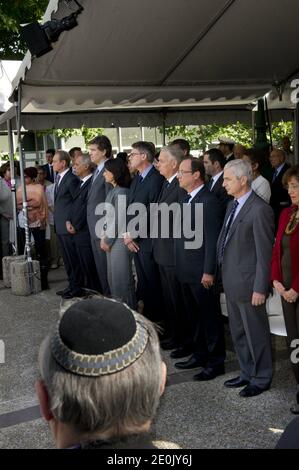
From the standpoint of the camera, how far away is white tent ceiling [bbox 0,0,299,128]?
6.18 meters

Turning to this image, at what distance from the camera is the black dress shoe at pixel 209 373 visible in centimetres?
457

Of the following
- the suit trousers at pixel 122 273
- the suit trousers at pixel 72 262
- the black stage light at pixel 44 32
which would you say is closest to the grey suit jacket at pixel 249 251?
the suit trousers at pixel 122 273

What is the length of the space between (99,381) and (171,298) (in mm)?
4244

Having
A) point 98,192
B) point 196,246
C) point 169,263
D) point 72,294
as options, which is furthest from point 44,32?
point 72,294

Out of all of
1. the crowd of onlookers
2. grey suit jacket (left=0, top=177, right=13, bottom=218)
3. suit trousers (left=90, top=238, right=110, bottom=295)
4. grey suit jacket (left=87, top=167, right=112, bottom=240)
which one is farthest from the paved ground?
grey suit jacket (left=0, top=177, right=13, bottom=218)

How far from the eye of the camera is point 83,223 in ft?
23.4

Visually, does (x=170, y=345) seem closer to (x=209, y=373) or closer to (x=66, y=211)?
(x=209, y=373)

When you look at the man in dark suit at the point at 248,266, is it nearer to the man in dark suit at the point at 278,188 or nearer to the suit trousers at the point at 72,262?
the man in dark suit at the point at 278,188

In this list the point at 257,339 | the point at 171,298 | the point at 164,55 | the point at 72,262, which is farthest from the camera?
the point at 72,262

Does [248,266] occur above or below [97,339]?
below

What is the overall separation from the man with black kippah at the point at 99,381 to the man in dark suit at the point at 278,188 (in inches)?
205
